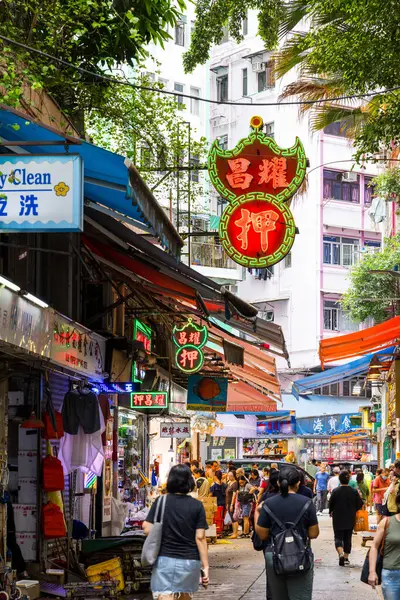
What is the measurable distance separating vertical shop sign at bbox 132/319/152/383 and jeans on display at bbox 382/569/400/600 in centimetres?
997

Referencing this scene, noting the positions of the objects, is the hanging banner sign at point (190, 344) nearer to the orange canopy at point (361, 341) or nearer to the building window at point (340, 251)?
the orange canopy at point (361, 341)

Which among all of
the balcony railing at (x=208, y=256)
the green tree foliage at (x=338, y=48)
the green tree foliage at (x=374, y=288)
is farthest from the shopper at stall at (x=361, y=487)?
the balcony railing at (x=208, y=256)

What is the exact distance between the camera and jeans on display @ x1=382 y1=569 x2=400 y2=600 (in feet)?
27.7

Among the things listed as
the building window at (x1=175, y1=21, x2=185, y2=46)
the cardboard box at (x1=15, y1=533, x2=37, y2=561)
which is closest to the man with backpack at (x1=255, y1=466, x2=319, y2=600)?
the cardboard box at (x1=15, y1=533, x2=37, y2=561)

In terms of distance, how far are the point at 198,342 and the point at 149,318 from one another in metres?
1.63

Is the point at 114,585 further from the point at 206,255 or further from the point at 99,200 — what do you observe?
the point at 206,255

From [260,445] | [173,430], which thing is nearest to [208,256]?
[260,445]

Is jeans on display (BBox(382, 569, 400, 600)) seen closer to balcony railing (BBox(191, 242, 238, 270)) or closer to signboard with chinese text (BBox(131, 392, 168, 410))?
signboard with chinese text (BBox(131, 392, 168, 410))

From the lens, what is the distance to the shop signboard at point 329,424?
4581cm

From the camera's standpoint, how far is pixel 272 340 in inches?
712

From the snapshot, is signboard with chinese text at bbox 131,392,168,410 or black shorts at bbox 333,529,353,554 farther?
signboard with chinese text at bbox 131,392,168,410

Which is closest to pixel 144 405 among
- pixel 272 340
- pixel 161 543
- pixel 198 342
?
pixel 198 342

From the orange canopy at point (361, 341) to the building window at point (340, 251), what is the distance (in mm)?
29151

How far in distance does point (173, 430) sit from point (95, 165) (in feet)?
58.0
